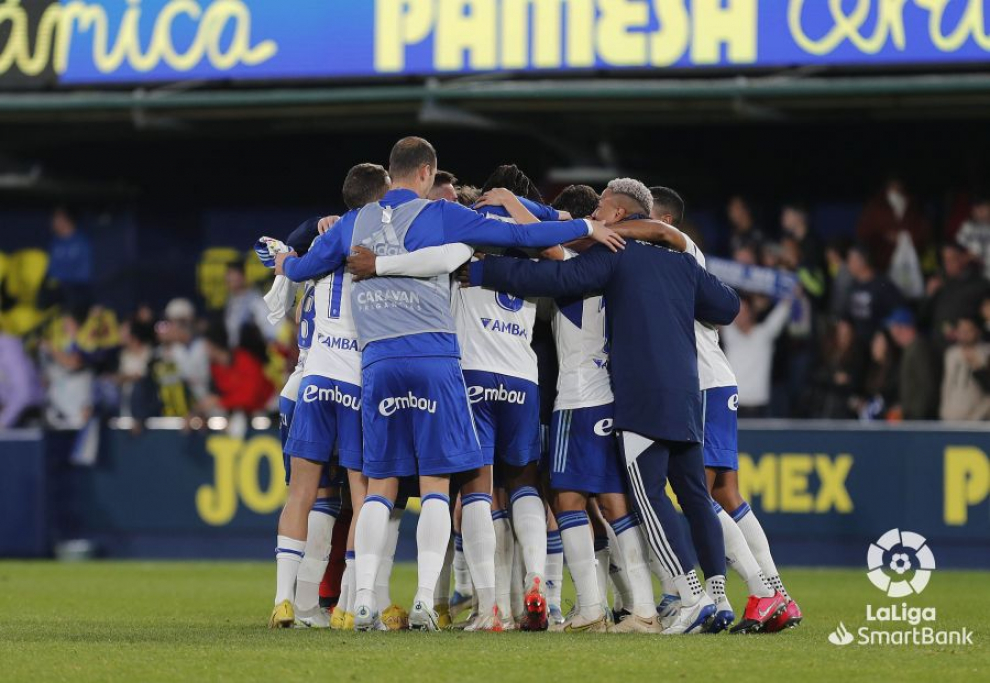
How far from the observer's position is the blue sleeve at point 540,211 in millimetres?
8688

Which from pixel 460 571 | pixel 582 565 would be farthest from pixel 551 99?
pixel 582 565

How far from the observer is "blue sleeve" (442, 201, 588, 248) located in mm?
8273

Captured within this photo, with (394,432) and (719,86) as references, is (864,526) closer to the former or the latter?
(719,86)

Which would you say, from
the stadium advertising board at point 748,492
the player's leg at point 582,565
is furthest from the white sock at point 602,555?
the stadium advertising board at point 748,492

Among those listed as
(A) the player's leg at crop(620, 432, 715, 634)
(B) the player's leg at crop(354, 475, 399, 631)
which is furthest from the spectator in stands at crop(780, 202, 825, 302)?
(B) the player's leg at crop(354, 475, 399, 631)

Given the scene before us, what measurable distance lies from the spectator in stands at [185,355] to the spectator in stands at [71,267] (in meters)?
2.55

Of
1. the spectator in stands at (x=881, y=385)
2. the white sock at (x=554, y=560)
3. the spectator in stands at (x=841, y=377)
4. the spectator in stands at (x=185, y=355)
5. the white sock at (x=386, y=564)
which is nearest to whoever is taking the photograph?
the white sock at (x=386, y=564)

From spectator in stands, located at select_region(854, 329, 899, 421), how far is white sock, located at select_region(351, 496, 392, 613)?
24.9 feet

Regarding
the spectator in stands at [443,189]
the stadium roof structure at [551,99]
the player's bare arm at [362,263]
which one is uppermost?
the stadium roof structure at [551,99]

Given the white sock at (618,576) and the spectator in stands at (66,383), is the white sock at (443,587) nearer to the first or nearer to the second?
the white sock at (618,576)

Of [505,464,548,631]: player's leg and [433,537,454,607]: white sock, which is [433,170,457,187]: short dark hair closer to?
[505,464,548,631]: player's leg

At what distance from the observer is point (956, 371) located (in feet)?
47.7

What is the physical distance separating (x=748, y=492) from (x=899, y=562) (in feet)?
4.54

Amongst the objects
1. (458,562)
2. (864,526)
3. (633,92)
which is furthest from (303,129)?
(458,562)
